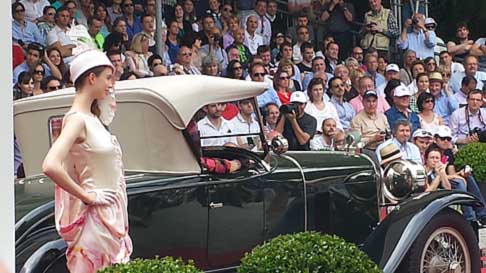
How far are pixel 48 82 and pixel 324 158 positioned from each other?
11.6ft

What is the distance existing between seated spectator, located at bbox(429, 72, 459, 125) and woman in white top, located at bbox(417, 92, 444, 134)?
1350 mm

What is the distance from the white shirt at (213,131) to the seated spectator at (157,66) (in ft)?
15.0

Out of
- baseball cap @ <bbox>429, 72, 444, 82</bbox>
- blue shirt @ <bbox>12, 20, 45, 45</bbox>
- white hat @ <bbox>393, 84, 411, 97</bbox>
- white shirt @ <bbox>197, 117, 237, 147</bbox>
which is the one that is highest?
blue shirt @ <bbox>12, 20, 45, 45</bbox>

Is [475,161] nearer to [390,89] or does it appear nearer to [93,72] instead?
[390,89]

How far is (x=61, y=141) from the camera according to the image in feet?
15.3

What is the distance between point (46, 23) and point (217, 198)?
587 centimetres

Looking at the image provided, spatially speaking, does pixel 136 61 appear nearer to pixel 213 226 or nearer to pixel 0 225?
pixel 213 226

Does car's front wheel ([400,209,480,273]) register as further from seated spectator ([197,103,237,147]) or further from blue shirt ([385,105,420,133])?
blue shirt ([385,105,420,133])

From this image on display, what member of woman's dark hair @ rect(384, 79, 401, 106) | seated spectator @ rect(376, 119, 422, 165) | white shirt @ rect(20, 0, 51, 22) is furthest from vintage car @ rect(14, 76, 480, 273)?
woman's dark hair @ rect(384, 79, 401, 106)

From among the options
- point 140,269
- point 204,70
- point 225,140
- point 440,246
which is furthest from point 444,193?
point 204,70

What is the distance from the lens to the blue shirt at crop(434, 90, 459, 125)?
47.1ft

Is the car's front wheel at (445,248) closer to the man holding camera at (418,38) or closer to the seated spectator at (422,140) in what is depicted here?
the seated spectator at (422,140)

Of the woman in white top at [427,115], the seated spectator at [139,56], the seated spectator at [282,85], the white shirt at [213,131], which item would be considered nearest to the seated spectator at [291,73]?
the seated spectator at [282,85]

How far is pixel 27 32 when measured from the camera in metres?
11.3
